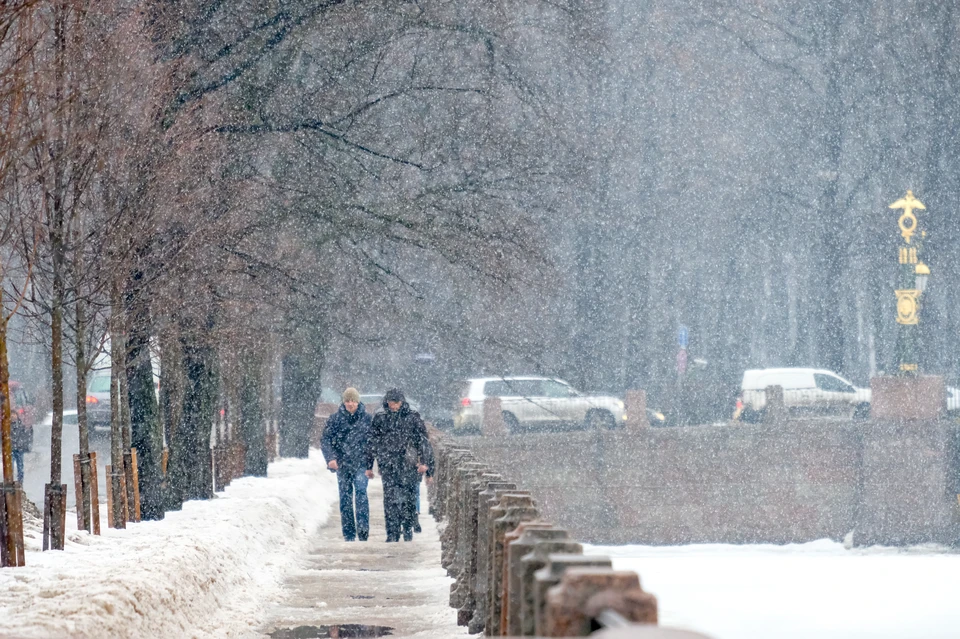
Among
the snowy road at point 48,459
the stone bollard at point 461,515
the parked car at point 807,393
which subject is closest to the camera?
the stone bollard at point 461,515

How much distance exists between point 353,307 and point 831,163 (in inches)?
1041

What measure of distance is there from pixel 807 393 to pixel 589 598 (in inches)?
1502

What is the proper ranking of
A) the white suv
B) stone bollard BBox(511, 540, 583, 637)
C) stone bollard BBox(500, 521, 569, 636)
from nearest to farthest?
1. stone bollard BBox(511, 540, 583, 637)
2. stone bollard BBox(500, 521, 569, 636)
3. the white suv

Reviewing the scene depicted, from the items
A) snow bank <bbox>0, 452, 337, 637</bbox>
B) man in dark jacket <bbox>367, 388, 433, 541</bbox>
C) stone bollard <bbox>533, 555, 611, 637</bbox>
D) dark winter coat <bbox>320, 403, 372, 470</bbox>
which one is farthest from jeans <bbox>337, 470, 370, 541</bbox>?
stone bollard <bbox>533, 555, 611, 637</bbox>

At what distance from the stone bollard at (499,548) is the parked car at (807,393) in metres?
34.0

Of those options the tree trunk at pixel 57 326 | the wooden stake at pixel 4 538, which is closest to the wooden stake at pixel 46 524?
the tree trunk at pixel 57 326

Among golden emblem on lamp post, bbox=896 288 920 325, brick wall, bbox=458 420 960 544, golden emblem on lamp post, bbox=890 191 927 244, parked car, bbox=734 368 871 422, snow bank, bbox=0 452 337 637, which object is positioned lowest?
brick wall, bbox=458 420 960 544

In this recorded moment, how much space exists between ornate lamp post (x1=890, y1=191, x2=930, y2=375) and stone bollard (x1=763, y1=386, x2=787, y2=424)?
3.14 m

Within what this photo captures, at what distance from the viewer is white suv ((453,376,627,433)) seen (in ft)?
124

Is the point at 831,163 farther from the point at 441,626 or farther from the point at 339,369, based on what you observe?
the point at 441,626

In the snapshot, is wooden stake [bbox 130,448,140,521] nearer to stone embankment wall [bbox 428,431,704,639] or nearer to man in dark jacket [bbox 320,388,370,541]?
man in dark jacket [bbox 320,388,370,541]

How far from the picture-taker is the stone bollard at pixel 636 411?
36.9 meters

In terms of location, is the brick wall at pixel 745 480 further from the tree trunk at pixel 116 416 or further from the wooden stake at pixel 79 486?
the wooden stake at pixel 79 486

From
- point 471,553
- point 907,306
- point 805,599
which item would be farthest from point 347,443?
point 907,306
